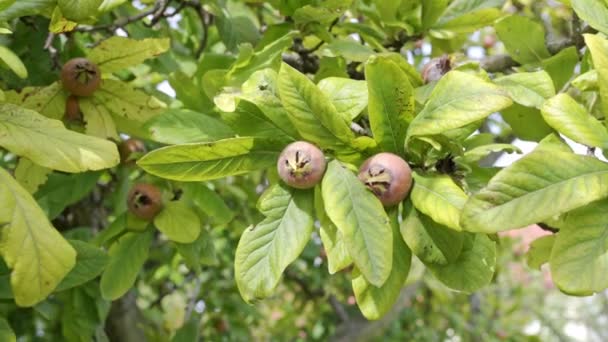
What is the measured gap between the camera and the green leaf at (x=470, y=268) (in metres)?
0.69

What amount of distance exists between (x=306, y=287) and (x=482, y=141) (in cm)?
181

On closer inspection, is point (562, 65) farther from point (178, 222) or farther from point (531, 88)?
point (178, 222)

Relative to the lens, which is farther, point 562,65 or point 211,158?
point 562,65

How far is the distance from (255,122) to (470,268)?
28 cm

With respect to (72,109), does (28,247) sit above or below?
above

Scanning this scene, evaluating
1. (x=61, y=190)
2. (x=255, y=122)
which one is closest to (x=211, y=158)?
(x=255, y=122)

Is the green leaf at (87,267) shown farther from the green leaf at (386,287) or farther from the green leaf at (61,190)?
the green leaf at (386,287)

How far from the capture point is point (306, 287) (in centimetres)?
265

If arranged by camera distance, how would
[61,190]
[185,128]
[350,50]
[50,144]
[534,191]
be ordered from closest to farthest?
[534,191]
[50,144]
[185,128]
[350,50]
[61,190]

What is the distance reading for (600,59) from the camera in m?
0.65

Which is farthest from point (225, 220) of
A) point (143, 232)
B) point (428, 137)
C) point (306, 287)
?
point (306, 287)

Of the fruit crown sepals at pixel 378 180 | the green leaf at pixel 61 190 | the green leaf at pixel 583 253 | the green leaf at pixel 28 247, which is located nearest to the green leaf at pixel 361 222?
the fruit crown sepals at pixel 378 180

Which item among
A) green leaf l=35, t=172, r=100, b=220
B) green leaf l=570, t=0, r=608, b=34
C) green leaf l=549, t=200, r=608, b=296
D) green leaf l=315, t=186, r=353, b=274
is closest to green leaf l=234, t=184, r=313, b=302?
green leaf l=315, t=186, r=353, b=274

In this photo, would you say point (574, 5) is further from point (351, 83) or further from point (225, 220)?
point (225, 220)
